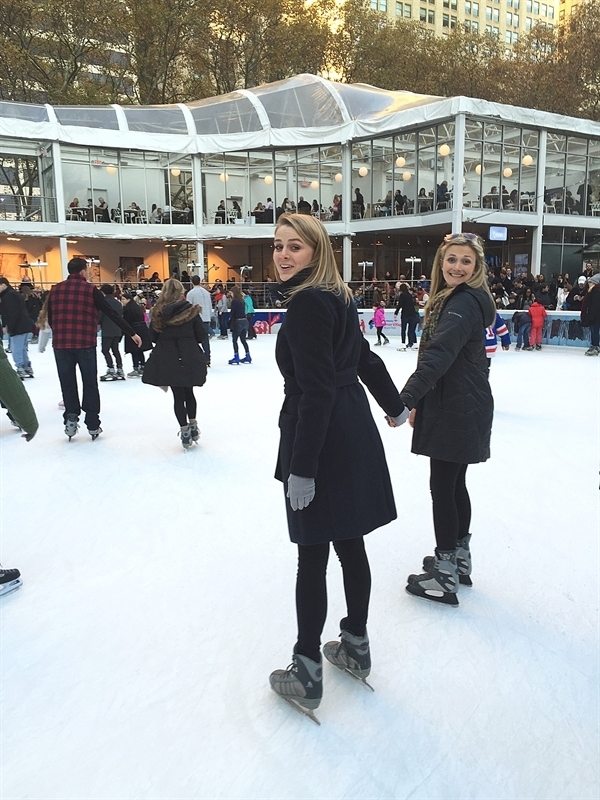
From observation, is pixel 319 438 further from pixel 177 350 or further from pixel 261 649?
pixel 177 350

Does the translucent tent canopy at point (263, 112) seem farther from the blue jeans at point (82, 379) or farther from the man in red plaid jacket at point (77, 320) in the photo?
the blue jeans at point (82, 379)

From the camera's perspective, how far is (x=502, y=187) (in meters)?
22.8

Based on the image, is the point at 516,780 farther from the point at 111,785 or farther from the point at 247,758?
the point at 111,785

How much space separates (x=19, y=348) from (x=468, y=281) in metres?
7.30

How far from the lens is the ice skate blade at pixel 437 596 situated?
258 centimetres

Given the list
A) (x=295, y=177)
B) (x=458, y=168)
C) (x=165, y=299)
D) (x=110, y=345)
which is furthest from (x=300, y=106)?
(x=165, y=299)

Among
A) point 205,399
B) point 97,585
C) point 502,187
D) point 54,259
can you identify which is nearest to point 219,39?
point 54,259

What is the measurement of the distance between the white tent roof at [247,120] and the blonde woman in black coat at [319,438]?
22529 mm

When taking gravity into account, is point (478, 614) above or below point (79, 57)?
below

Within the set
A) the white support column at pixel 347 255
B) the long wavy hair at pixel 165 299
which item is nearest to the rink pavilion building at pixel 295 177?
the white support column at pixel 347 255

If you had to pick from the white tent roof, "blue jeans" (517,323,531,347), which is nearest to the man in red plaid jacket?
"blue jeans" (517,323,531,347)

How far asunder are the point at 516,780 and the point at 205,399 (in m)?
6.12

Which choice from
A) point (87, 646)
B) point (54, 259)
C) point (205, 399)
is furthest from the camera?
point (54, 259)

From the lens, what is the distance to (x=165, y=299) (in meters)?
5.05
